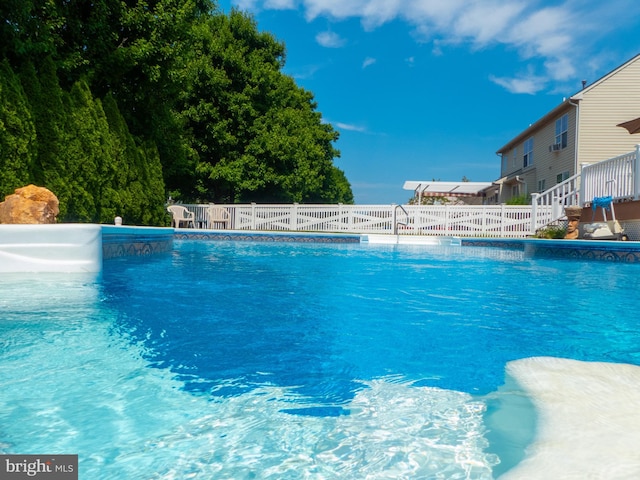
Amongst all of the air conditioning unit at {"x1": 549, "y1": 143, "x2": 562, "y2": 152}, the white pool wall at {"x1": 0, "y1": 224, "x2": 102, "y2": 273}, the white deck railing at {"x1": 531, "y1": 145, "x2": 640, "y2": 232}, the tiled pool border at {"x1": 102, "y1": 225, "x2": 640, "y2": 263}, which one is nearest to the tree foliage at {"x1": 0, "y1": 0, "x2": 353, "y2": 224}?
the tiled pool border at {"x1": 102, "y1": 225, "x2": 640, "y2": 263}

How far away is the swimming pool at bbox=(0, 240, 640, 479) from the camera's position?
1.54m

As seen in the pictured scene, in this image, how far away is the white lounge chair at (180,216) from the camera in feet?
60.8

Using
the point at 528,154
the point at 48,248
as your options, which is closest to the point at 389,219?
the point at 528,154

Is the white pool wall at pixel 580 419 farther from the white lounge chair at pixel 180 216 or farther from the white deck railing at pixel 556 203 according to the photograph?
the white lounge chair at pixel 180 216

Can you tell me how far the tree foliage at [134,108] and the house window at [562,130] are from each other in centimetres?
1194

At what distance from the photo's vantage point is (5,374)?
2193 mm

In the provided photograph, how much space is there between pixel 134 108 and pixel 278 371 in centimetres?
1199

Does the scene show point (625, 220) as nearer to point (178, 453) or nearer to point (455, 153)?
point (178, 453)

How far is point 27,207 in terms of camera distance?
18.9 feet

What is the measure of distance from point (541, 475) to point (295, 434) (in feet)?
2.81

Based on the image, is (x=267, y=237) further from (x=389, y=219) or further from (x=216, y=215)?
(x=389, y=219)

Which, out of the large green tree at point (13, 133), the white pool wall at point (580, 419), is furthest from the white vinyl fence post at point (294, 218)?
the white pool wall at point (580, 419)

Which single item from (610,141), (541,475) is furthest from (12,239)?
(610,141)

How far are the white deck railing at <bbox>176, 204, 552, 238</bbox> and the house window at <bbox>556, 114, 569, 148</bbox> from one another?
4.65 metres
